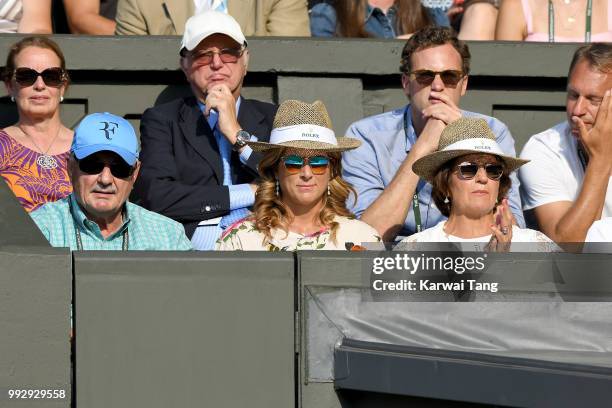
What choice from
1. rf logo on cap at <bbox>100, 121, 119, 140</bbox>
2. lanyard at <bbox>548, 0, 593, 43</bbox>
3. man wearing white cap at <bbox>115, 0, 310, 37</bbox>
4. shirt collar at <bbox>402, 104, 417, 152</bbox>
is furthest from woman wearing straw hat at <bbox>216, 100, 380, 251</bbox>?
lanyard at <bbox>548, 0, 593, 43</bbox>

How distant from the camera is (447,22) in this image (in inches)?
324

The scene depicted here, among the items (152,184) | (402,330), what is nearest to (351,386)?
(402,330)

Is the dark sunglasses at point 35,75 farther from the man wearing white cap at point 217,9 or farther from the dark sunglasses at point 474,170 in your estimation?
the dark sunglasses at point 474,170

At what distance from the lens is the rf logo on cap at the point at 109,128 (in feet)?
18.7

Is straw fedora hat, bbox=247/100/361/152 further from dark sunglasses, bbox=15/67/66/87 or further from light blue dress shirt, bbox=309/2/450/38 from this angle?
light blue dress shirt, bbox=309/2/450/38

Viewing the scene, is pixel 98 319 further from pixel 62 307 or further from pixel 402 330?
pixel 402 330

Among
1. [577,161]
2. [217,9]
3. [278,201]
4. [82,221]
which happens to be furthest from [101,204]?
[577,161]

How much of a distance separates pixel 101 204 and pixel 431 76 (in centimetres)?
194

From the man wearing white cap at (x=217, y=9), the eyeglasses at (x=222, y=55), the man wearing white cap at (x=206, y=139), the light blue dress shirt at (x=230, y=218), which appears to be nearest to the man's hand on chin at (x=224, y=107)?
the man wearing white cap at (x=206, y=139)

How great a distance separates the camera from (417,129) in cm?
689

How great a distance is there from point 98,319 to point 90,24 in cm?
337

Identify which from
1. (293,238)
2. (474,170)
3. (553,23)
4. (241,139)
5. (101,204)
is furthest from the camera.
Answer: (553,23)

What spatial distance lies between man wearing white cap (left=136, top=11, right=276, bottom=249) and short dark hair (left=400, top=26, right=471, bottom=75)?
763 mm

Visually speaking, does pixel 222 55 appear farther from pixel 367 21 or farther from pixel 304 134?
pixel 367 21
